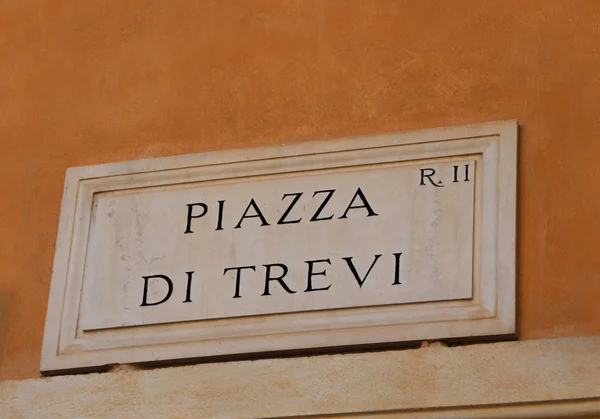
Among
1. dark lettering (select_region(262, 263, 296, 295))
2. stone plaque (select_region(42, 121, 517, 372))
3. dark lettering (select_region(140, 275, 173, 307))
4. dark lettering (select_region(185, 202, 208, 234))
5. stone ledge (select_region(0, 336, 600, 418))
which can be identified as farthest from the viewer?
dark lettering (select_region(185, 202, 208, 234))

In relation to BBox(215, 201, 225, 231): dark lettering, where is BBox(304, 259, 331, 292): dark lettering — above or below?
below

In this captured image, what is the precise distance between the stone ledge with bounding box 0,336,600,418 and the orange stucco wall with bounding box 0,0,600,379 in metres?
0.14

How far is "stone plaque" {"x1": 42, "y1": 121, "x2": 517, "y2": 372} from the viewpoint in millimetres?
5703

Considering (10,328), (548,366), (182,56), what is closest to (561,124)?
(548,366)

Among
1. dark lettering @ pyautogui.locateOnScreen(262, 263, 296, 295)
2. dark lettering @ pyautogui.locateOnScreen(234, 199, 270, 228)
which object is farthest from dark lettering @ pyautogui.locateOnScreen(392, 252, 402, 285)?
dark lettering @ pyautogui.locateOnScreen(234, 199, 270, 228)

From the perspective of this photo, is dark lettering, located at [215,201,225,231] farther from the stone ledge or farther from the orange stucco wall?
the stone ledge

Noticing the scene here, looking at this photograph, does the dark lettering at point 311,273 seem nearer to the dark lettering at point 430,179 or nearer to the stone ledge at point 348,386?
the stone ledge at point 348,386

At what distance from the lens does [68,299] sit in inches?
238

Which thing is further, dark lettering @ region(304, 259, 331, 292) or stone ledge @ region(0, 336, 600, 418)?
dark lettering @ region(304, 259, 331, 292)

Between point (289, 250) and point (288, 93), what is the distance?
0.56 meters

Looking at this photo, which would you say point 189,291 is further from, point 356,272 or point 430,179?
point 430,179

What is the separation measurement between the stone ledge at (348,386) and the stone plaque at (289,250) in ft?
0.21

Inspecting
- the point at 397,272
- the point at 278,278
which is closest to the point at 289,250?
the point at 278,278

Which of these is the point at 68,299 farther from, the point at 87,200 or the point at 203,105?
the point at 203,105
